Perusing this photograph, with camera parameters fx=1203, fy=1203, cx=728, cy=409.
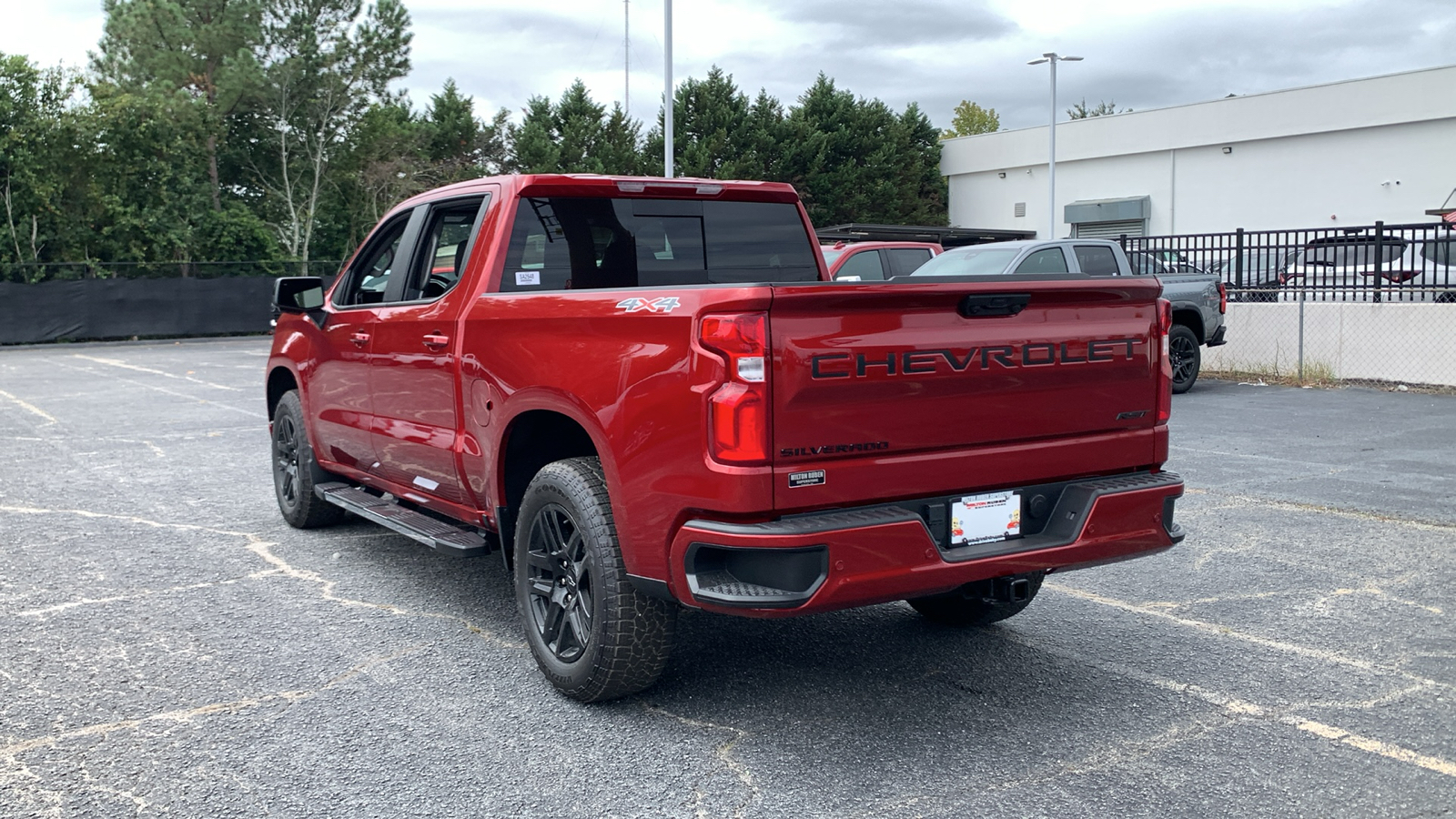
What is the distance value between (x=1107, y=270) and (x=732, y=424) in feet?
38.5

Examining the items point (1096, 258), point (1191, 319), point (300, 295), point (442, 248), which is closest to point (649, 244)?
point (442, 248)

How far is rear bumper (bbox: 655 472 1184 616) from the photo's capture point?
3561mm

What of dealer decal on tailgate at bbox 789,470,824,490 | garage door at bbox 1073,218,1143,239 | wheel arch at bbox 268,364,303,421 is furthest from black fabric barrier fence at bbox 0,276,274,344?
garage door at bbox 1073,218,1143,239

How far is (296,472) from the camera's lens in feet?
23.7

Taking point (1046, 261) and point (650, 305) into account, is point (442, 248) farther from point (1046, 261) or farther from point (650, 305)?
point (1046, 261)

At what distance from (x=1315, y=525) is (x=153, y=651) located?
20.3 feet

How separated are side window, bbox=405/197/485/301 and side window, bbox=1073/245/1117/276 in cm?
986


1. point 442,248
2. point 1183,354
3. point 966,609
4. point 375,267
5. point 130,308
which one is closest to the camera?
point 966,609

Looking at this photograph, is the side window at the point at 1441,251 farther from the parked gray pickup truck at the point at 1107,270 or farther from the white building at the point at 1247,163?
the white building at the point at 1247,163

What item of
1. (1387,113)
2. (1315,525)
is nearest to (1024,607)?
(1315,525)

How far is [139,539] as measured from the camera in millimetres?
6934

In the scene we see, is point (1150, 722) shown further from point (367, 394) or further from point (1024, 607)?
point (367, 394)

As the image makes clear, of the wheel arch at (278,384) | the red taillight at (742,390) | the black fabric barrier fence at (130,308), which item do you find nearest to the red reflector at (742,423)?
the red taillight at (742,390)

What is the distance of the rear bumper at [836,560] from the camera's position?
11.7 feet
